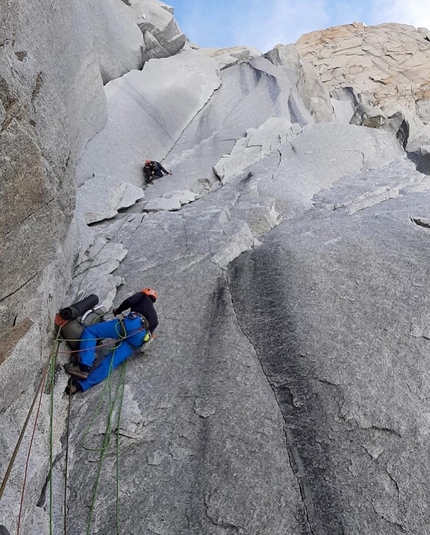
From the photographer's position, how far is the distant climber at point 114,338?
6816 mm

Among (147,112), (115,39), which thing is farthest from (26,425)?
(115,39)

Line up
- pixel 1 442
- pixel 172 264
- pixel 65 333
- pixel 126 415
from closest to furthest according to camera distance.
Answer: pixel 1 442, pixel 126 415, pixel 65 333, pixel 172 264

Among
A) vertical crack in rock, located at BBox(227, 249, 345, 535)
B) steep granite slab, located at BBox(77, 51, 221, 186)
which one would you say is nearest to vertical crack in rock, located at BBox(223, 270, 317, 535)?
vertical crack in rock, located at BBox(227, 249, 345, 535)

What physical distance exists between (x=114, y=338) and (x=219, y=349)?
1.70 m

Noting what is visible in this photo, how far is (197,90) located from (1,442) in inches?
760

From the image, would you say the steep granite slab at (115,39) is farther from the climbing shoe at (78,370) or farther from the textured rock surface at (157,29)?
the climbing shoe at (78,370)

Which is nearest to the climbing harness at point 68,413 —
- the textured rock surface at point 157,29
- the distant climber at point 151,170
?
the distant climber at point 151,170

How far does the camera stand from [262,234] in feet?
35.9

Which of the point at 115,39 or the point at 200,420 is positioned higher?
the point at 115,39

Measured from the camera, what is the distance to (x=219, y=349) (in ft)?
23.0

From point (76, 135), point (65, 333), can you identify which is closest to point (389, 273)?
point (65, 333)

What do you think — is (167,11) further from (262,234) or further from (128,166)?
(262,234)

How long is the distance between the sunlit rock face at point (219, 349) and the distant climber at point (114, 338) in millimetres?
187

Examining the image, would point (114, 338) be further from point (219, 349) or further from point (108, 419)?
point (219, 349)
